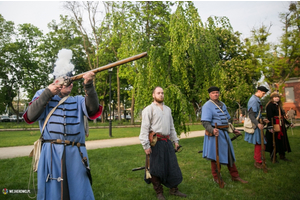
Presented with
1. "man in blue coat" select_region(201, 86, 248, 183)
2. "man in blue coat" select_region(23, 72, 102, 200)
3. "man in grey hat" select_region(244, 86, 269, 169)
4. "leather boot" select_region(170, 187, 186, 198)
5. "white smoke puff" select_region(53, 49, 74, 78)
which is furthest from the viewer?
"man in grey hat" select_region(244, 86, 269, 169)

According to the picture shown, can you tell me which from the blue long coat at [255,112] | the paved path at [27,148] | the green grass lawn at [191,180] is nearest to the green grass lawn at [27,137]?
the paved path at [27,148]

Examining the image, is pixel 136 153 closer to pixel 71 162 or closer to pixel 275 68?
pixel 71 162

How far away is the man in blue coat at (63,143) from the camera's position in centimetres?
261

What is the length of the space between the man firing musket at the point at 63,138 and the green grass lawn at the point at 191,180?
7.67 feet

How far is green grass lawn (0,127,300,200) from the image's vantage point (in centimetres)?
484

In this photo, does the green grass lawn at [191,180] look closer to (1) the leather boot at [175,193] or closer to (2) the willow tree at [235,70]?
(1) the leather boot at [175,193]

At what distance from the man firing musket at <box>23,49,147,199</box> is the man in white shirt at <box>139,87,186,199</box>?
6.21 ft

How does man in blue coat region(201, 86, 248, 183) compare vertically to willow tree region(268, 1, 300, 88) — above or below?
below

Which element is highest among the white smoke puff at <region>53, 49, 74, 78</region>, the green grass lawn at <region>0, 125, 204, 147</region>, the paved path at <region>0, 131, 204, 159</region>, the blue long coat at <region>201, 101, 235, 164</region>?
the white smoke puff at <region>53, 49, 74, 78</region>

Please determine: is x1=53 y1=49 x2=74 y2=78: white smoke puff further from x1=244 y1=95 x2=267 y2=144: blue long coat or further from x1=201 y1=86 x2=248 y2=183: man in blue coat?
x1=244 y1=95 x2=267 y2=144: blue long coat

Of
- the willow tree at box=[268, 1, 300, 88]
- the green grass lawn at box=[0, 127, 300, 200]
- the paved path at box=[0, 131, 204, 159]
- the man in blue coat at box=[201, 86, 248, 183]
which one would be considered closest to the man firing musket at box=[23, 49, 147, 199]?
the green grass lawn at box=[0, 127, 300, 200]

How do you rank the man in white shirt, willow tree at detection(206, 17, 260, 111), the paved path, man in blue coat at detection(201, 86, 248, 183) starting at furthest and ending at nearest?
1. willow tree at detection(206, 17, 260, 111)
2. the paved path
3. man in blue coat at detection(201, 86, 248, 183)
4. the man in white shirt

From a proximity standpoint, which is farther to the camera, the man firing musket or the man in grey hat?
the man in grey hat

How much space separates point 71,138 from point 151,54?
8278 millimetres
